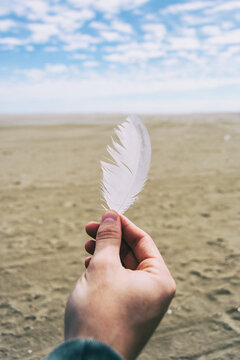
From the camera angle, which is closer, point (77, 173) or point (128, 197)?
point (128, 197)

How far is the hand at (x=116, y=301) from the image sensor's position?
1.23 metres

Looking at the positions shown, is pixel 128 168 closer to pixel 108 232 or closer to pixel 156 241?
pixel 108 232

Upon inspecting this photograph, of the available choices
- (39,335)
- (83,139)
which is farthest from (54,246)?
(83,139)

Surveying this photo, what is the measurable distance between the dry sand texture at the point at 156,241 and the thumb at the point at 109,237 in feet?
5.64

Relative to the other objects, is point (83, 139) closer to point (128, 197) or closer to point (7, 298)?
point (7, 298)

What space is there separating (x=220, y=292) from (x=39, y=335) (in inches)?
78.4

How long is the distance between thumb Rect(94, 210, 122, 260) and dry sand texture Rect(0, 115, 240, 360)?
172 centimetres

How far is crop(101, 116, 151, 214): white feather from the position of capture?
2154 mm

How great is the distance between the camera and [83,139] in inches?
552

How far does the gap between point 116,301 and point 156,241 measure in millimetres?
3312

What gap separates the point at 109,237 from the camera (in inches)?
65.0

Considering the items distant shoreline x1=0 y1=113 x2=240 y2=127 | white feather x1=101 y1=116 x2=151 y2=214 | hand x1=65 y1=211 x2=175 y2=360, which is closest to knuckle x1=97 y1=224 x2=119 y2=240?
hand x1=65 y1=211 x2=175 y2=360

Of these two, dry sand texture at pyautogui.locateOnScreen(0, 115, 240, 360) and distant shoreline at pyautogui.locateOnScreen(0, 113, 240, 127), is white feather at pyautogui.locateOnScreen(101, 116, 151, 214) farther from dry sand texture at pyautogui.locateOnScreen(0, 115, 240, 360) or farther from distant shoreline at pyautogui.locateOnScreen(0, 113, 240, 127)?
distant shoreline at pyautogui.locateOnScreen(0, 113, 240, 127)

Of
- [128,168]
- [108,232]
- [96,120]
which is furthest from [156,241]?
[96,120]
